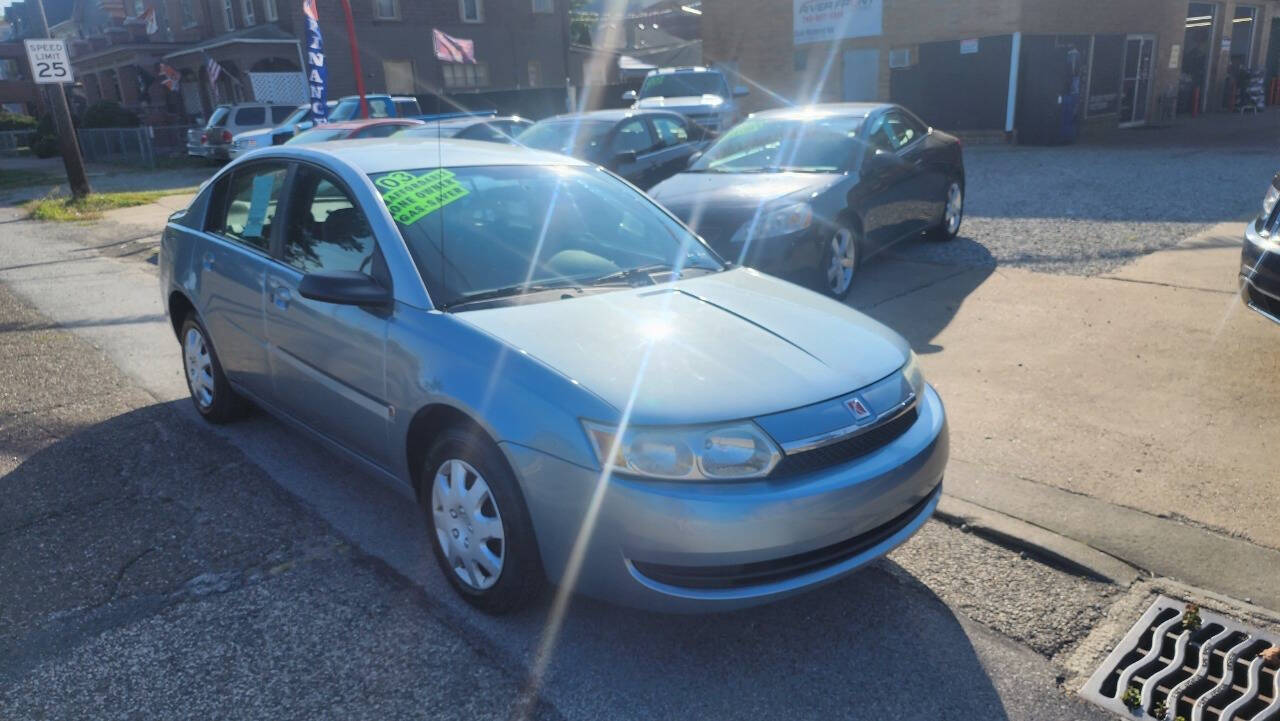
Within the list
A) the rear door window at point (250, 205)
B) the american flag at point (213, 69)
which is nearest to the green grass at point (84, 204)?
the american flag at point (213, 69)

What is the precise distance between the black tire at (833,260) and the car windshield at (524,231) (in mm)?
2773

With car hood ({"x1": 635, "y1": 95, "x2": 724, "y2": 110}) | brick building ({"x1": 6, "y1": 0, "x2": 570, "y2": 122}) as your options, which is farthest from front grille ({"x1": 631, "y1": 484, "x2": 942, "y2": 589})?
brick building ({"x1": 6, "y1": 0, "x2": 570, "y2": 122})

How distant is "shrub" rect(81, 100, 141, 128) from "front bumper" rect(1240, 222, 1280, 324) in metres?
34.3

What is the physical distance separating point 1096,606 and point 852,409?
1.20 meters

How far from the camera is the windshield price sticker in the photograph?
12.1 feet

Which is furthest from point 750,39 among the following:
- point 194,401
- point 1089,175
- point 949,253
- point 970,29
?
point 194,401

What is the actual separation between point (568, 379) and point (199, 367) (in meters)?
3.21

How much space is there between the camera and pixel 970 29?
800 inches

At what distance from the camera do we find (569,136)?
35.3 feet

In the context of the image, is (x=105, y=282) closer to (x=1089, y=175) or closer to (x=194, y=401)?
(x=194, y=401)

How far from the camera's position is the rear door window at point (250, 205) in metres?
4.39

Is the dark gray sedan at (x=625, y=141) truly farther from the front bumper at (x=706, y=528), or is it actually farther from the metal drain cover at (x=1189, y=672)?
the metal drain cover at (x=1189, y=672)

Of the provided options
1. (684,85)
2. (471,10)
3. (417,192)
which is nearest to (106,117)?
(471,10)

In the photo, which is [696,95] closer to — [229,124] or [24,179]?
[229,124]
